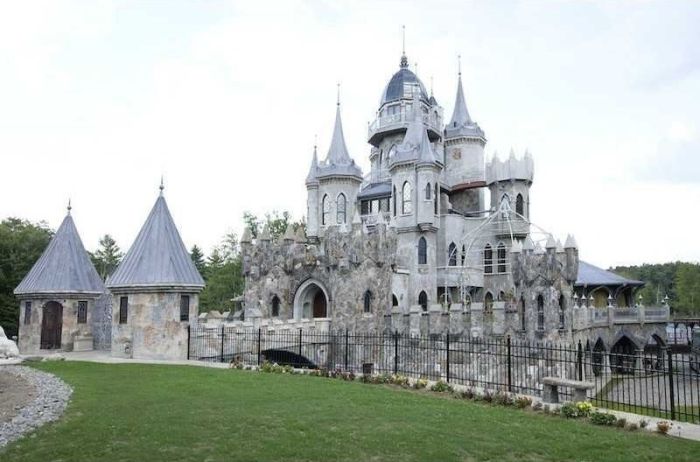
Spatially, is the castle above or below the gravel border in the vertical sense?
above

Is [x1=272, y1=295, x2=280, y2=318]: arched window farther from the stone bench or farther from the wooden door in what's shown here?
the stone bench

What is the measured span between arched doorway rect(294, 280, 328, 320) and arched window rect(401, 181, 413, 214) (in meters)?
8.32

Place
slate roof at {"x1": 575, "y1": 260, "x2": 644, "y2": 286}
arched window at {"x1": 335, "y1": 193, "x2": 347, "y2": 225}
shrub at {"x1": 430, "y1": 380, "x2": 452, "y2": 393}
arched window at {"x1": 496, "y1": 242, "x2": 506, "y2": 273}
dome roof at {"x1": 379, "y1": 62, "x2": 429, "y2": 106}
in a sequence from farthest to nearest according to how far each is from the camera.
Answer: slate roof at {"x1": 575, "y1": 260, "x2": 644, "y2": 286} < dome roof at {"x1": 379, "y1": 62, "x2": 429, "y2": 106} < arched window at {"x1": 335, "y1": 193, "x2": 347, "y2": 225} < arched window at {"x1": 496, "y1": 242, "x2": 506, "y2": 273} < shrub at {"x1": 430, "y1": 380, "x2": 452, "y2": 393}

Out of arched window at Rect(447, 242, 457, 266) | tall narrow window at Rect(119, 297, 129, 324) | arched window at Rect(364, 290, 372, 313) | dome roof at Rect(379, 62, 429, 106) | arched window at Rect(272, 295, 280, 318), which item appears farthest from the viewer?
dome roof at Rect(379, 62, 429, 106)

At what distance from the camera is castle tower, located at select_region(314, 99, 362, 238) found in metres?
46.8

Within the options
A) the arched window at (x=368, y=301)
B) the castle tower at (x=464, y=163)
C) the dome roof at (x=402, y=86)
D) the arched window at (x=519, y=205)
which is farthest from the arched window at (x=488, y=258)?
the dome roof at (x=402, y=86)

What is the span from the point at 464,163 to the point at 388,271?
18769 millimetres

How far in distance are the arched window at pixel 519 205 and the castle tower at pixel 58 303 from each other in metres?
30.4

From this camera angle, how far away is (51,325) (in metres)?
29.7

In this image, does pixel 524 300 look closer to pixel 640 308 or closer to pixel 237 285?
pixel 640 308

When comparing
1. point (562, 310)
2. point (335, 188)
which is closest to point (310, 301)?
point (335, 188)

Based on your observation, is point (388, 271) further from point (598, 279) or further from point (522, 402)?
point (598, 279)

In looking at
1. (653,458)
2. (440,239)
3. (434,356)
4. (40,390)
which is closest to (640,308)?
(440,239)

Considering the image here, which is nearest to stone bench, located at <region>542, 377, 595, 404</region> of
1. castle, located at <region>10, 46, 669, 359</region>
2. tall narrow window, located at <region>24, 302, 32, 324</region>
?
castle, located at <region>10, 46, 669, 359</region>
